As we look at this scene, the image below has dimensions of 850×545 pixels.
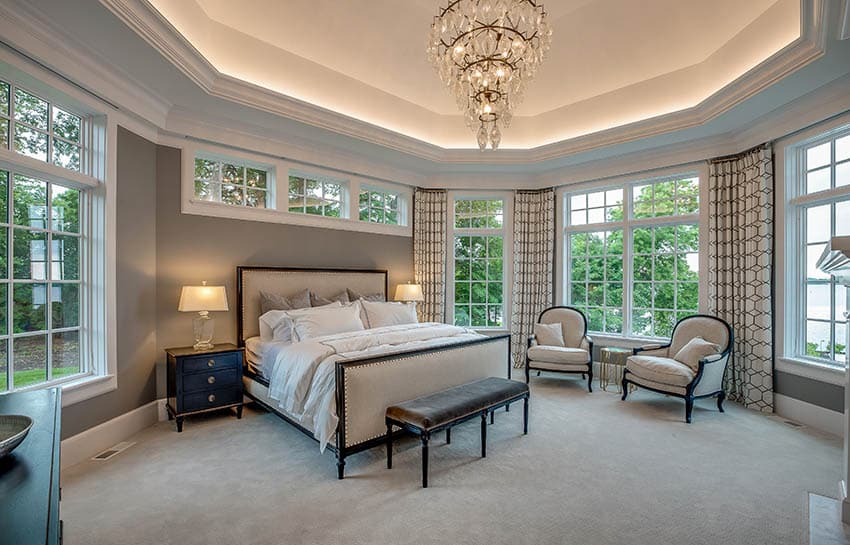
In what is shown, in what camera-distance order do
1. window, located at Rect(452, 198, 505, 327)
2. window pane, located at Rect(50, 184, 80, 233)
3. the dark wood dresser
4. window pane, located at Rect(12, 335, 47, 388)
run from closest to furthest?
the dark wood dresser, window pane, located at Rect(12, 335, 47, 388), window pane, located at Rect(50, 184, 80, 233), window, located at Rect(452, 198, 505, 327)

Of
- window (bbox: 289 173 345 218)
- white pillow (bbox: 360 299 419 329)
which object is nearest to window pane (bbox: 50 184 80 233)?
window (bbox: 289 173 345 218)

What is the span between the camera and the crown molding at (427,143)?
113 inches

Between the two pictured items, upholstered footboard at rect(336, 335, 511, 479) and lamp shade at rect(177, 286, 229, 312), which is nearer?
upholstered footboard at rect(336, 335, 511, 479)

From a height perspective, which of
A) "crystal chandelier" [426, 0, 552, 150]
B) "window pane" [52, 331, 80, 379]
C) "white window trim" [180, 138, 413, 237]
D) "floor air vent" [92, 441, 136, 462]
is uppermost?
"crystal chandelier" [426, 0, 552, 150]

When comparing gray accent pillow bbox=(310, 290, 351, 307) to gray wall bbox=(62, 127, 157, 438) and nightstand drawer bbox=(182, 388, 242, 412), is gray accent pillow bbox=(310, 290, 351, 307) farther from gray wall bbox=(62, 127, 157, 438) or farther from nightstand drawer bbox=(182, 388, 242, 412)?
gray wall bbox=(62, 127, 157, 438)

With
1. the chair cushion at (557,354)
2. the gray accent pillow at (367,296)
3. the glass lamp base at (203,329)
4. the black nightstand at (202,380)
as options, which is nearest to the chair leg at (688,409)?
the chair cushion at (557,354)

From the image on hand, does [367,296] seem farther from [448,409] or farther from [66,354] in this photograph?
[66,354]

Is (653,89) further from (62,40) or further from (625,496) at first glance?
(62,40)

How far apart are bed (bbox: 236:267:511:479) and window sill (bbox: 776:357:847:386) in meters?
2.84

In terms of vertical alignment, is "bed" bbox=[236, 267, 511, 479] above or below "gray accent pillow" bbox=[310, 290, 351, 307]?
below

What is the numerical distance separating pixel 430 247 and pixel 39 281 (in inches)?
180

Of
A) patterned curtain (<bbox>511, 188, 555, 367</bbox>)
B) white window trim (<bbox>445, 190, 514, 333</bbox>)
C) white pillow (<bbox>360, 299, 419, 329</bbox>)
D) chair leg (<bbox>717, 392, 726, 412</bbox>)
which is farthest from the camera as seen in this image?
white window trim (<bbox>445, 190, 514, 333</bbox>)

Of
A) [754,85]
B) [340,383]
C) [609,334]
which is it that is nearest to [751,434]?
[609,334]

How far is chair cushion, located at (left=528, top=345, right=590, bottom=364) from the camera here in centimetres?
522
